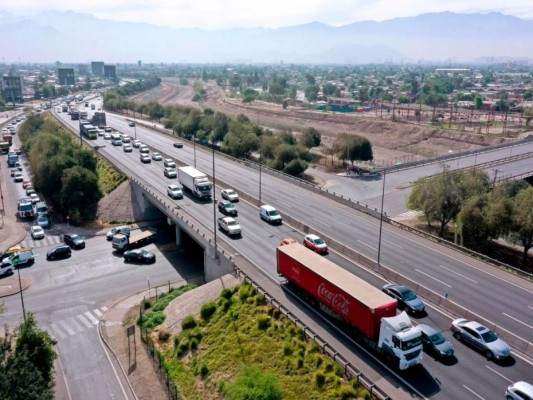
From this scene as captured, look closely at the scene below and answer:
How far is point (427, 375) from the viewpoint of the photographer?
28594 mm

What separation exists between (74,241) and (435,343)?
168 ft

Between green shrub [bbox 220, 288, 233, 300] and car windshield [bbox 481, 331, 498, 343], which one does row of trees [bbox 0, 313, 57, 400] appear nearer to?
green shrub [bbox 220, 288, 233, 300]

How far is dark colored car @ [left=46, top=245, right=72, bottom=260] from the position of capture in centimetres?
5956

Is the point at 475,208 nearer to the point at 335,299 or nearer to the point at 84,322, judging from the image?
the point at 335,299

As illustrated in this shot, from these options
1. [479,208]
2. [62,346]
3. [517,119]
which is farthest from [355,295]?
[517,119]

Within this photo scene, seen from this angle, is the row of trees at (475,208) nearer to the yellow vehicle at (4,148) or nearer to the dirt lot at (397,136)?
the dirt lot at (397,136)

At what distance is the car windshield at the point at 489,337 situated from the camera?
30812 mm

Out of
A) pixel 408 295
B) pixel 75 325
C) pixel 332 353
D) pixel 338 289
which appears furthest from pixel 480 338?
pixel 75 325

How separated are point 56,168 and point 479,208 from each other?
2743 inches

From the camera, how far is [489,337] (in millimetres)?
31031

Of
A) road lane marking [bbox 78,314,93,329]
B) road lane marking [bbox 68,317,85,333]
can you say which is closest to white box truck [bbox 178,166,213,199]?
road lane marking [bbox 78,314,93,329]

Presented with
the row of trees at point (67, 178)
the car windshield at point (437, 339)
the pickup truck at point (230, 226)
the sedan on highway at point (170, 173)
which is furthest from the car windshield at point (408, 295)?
the row of trees at point (67, 178)

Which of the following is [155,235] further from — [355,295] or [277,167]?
[355,295]

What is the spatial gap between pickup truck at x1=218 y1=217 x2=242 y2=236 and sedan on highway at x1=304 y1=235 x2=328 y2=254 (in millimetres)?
8481
